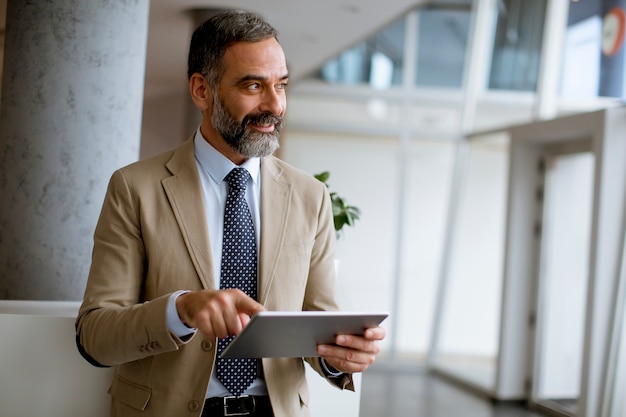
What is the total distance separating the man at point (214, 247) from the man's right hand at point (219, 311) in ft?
0.34

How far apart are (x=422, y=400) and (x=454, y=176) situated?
3013 mm

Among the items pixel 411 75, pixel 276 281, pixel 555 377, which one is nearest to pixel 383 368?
pixel 555 377

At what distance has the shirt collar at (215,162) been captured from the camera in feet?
6.84

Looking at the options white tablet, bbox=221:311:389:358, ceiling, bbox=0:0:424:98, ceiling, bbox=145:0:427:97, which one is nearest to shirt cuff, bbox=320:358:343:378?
white tablet, bbox=221:311:389:358

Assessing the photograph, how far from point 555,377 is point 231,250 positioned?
703 cm

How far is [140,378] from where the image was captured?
1.96 metres

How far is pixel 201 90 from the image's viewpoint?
83.5 inches

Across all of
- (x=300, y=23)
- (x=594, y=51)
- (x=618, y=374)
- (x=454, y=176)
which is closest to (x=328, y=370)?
(x=618, y=374)

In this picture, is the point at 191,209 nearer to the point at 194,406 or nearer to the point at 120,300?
the point at 120,300

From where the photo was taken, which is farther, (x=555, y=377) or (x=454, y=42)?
(x=454, y=42)

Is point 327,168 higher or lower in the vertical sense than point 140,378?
higher

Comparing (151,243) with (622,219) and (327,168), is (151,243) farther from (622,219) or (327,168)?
(327,168)

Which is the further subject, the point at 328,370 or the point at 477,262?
the point at 477,262

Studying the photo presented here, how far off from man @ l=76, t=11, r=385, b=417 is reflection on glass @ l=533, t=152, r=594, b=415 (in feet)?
21.0
